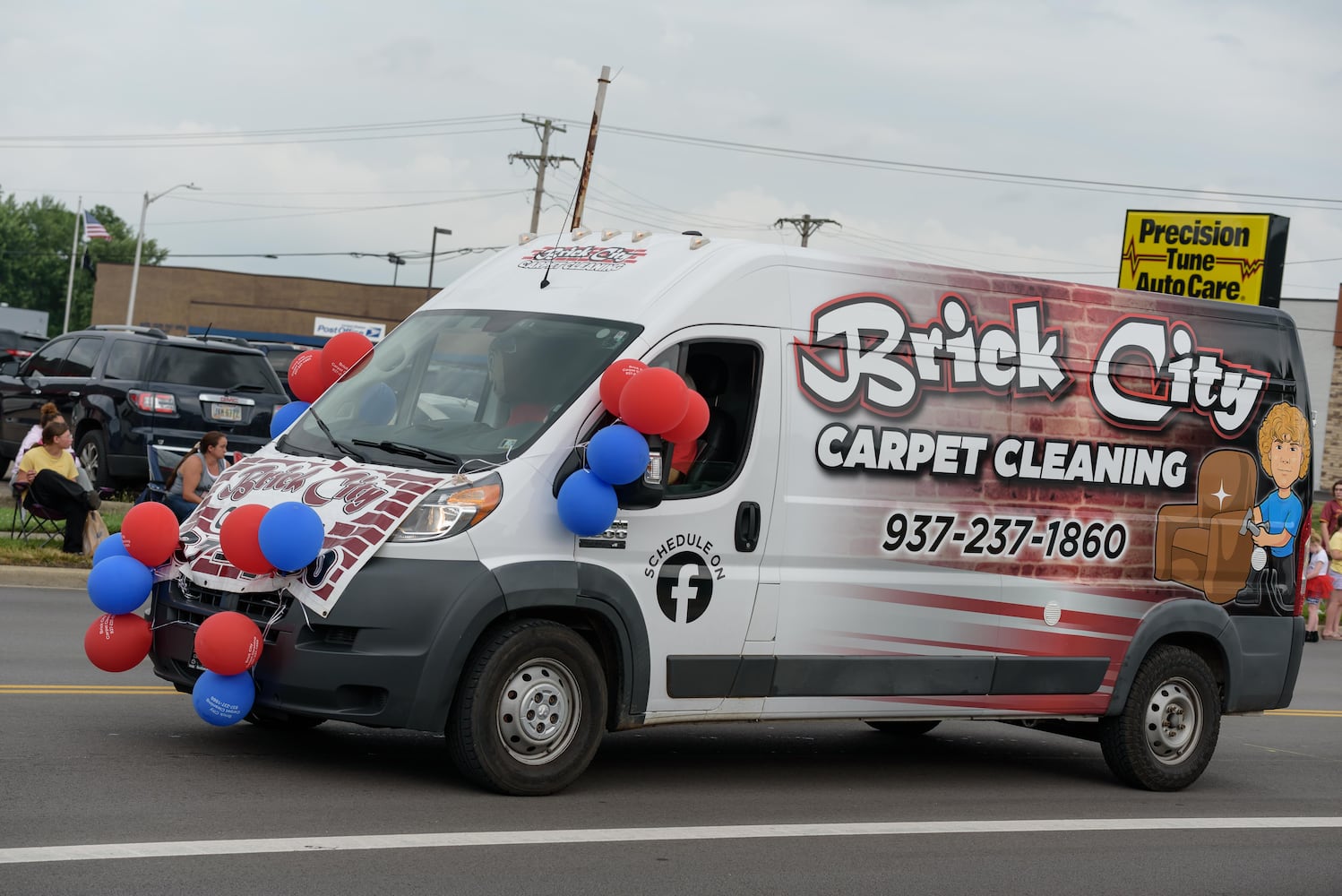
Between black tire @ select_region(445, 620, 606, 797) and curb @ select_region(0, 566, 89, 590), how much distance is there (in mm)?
8214

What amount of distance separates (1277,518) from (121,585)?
6477 mm

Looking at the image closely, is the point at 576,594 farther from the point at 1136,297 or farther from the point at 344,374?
the point at 1136,297

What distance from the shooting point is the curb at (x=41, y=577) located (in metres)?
14.1

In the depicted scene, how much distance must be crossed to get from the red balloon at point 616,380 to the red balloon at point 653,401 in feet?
0.20

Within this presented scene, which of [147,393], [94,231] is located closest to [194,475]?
[147,393]

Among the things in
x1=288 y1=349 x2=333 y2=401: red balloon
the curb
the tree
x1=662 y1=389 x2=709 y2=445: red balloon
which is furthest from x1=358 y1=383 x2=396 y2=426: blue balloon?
the tree

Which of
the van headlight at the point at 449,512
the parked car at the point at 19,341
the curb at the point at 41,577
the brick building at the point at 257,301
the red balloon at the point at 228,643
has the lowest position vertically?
the curb at the point at 41,577

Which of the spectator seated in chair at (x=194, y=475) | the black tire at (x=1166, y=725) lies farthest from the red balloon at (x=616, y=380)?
the spectator seated in chair at (x=194, y=475)

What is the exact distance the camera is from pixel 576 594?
Result: 280 inches

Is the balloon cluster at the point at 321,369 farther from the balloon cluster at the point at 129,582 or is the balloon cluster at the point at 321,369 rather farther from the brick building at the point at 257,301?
the brick building at the point at 257,301

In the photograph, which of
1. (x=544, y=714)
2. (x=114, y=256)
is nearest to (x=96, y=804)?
(x=544, y=714)

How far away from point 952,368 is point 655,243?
1.68 meters

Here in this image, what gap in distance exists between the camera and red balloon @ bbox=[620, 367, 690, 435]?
699 centimetres

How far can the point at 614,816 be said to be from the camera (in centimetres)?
707
